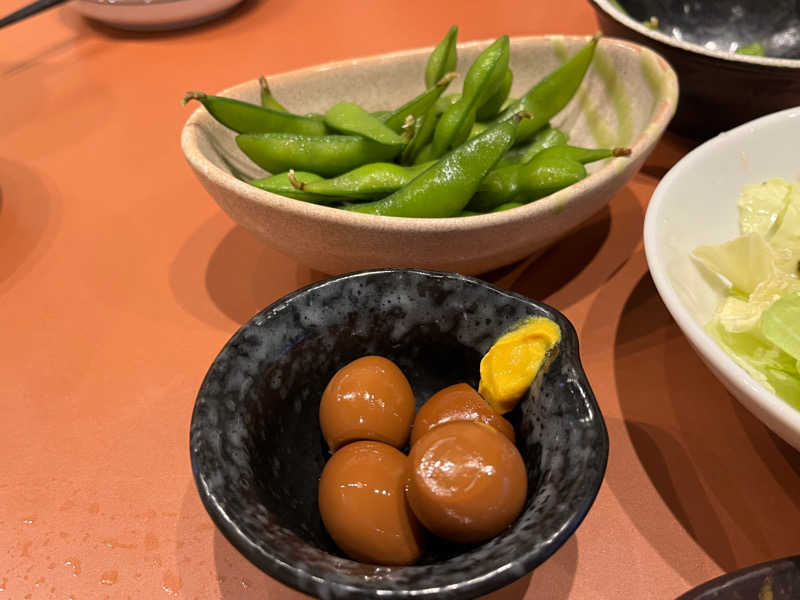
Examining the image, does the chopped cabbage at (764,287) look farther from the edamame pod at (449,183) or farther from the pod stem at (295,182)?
the pod stem at (295,182)

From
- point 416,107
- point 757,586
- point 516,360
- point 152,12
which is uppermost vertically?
point 152,12

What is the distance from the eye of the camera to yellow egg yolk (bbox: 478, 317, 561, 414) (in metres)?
0.57

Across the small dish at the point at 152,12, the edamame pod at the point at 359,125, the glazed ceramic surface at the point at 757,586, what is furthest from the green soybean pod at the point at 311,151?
the small dish at the point at 152,12

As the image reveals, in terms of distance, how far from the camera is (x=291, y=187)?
829 millimetres

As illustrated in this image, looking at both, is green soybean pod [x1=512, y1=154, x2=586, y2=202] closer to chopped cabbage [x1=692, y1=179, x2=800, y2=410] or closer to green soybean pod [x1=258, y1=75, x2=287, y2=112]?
chopped cabbage [x1=692, y1=179, x2=800, y2=410]

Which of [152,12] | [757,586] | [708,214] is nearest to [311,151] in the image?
[708,214]

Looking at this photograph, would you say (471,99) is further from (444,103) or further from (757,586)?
(757,586)

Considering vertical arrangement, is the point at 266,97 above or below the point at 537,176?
above

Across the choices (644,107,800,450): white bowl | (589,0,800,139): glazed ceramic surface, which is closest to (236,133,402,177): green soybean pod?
(644,107,800,450): white bowl

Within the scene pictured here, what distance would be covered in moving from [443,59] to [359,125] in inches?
→ 9.0

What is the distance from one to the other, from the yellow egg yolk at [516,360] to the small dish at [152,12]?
1.38 metres

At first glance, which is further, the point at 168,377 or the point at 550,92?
the point at 550,92

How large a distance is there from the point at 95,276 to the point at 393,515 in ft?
2.25

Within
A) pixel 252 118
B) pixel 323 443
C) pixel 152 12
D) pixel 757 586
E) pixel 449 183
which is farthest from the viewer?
pixel 152 12
